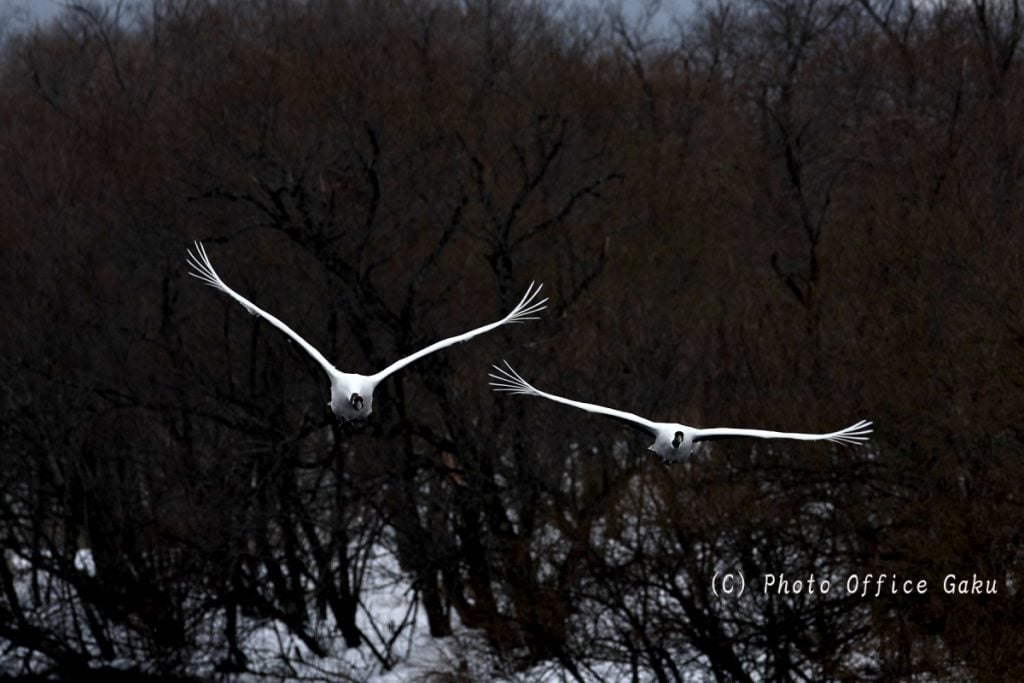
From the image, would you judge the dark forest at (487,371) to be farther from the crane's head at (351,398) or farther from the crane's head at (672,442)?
the crane's head at (351,398)

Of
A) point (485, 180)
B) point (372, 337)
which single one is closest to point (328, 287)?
point (372, 337)

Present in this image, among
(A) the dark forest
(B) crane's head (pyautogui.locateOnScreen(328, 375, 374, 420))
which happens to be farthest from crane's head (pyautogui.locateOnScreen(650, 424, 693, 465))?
(A) the dark forest

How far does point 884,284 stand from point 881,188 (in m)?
4.80

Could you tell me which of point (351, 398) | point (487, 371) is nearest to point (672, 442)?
point (351, 398)

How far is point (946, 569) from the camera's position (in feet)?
Result: 68.6

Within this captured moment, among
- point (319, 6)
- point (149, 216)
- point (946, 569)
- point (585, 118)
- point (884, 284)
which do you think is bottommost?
point (946, 569)

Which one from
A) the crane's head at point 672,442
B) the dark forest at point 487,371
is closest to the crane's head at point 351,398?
the crane's head at point 672,442

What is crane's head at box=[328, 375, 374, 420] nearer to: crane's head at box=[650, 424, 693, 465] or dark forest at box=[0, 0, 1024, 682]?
crane's head at box=[650, 424, 693, 465]

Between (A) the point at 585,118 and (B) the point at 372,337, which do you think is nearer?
(B) the point at 372,337

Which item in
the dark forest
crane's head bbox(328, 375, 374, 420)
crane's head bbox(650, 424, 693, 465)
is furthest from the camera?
the dark forest

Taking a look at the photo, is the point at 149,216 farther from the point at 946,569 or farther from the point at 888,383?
the point at 946,569

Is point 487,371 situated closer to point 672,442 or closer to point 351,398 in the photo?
point 672,442

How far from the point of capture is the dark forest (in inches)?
915

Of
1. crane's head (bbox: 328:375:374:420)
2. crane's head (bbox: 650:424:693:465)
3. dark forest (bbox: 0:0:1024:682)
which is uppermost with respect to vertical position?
dark forest (bbox: 0:0:1024:682)
